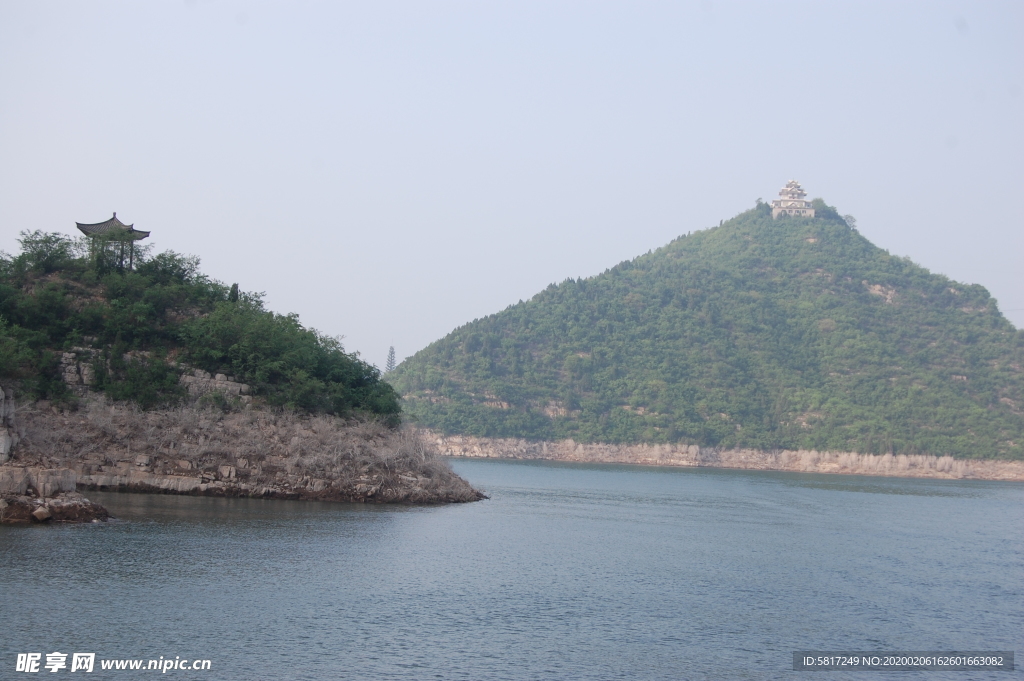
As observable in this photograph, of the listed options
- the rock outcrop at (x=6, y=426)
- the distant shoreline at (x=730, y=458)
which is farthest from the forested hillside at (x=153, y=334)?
the distant shoreline at (x=730, y=458)

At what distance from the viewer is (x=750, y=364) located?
155 meters

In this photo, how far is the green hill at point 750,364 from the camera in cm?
13412

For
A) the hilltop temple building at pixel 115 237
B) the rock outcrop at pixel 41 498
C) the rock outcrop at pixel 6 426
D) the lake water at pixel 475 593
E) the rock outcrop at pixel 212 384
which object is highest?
the hilltop temple building at pixel 115 237

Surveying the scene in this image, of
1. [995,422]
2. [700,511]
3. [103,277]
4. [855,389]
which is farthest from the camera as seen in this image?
[855,389]

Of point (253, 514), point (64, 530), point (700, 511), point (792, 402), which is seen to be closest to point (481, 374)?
point (792, 402)

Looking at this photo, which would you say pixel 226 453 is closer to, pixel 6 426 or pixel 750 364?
pixel 6 426

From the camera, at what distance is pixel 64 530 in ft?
100

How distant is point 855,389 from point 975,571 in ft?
355

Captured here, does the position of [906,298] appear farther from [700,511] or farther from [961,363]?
[700,511]

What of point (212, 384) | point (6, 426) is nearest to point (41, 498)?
point (6, 426)

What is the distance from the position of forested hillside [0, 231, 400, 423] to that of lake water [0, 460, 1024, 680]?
27.4 ft

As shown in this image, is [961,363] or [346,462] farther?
[961,363]

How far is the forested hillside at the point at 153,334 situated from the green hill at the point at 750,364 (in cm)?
8107

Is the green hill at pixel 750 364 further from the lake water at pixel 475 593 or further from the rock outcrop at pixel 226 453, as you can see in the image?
the lake water at pixel 475 593
